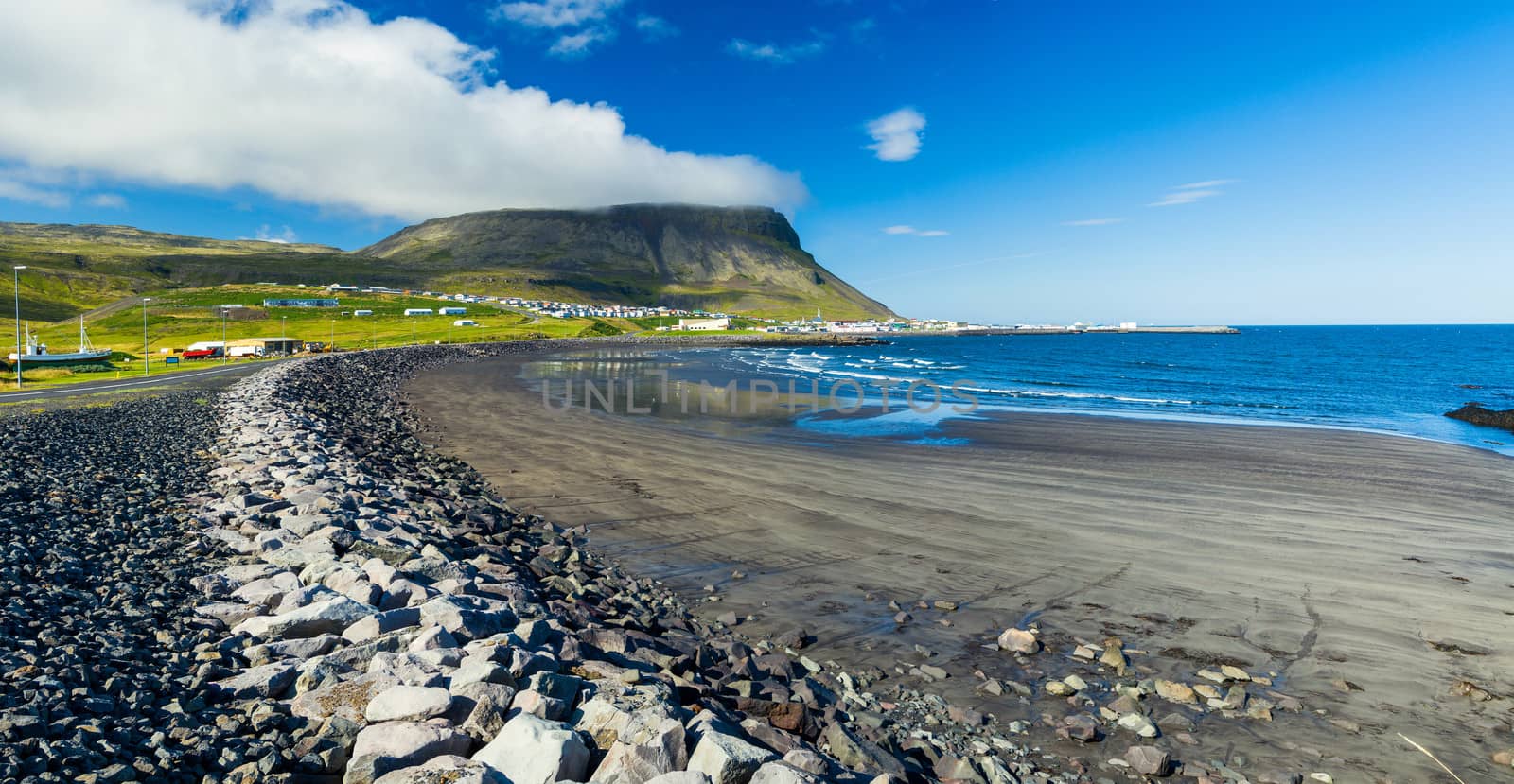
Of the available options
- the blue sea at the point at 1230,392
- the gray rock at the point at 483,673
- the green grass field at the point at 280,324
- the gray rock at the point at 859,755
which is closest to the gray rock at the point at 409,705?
the gray rock at the point at 483,673

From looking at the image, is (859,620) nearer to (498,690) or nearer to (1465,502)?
(498,690)

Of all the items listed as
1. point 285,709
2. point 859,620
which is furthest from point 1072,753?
point 285,709

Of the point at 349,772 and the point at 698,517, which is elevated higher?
the point at 349,772

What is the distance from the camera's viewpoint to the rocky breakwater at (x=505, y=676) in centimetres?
475

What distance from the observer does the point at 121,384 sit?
36.1 metres

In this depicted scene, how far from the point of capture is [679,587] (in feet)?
36.8

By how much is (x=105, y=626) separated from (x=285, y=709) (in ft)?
8.95

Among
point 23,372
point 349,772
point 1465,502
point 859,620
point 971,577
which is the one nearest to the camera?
point 349,772

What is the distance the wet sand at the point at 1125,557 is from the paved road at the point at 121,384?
18.7 m

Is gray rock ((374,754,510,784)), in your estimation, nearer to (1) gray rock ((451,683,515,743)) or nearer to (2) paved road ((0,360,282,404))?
(1) gray rock ((451,683,515,743))

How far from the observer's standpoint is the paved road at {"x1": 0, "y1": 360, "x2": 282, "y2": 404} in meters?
29.6

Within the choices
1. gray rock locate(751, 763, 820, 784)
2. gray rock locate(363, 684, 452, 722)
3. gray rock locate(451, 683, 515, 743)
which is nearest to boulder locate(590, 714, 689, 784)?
gray rock locate(751, 763, 820, 784)

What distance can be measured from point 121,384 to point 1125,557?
46515 mm

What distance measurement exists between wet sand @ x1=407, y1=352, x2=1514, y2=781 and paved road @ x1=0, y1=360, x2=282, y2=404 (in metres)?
18.7
